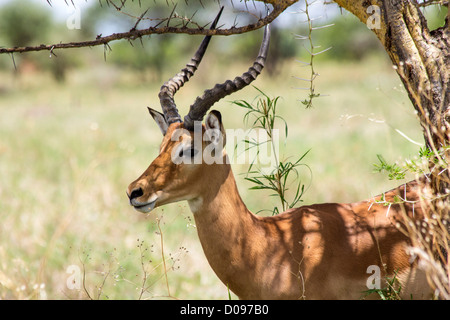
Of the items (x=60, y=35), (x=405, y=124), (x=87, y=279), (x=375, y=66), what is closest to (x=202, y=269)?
(x=87, y=279)

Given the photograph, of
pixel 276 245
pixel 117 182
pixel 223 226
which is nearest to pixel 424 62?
pixel 276 245

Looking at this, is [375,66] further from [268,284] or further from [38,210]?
[268,284]

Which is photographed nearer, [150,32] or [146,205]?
[150,32]

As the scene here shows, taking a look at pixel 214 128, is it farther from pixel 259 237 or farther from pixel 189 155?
pixel 259 237

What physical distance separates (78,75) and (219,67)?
7865 mm

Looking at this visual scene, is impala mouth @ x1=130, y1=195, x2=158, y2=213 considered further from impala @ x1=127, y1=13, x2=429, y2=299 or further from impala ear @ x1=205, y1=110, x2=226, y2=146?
Result: impala ear @ x1=205, y1=110, x2=226, y2=146

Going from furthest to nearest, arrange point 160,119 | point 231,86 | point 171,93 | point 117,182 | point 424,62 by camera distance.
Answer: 1. point 117,182
2. point 160,119
3. point 171,93
4. point 231,86
5. point 424,62

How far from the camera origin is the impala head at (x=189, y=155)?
3.53 meters

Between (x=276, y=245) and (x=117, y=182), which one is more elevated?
(x=117, y=182)

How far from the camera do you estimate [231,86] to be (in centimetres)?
362

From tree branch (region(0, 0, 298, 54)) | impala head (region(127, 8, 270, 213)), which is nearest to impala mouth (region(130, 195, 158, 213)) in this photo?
impala head (region(127, 8, 270, 213))

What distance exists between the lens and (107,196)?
8.66 meters

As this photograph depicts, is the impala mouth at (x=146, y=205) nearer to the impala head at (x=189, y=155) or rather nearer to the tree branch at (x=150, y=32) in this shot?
the impala head at (x=189, y=155)

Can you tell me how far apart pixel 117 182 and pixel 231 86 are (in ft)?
20.2
